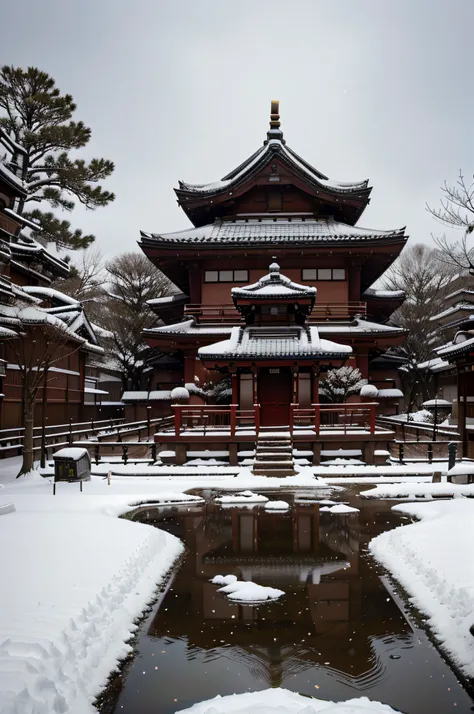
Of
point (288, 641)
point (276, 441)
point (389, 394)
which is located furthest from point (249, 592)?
point (389, 394)

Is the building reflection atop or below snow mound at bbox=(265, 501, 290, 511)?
below

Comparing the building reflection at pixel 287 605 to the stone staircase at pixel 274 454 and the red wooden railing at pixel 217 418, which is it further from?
the red wooden railing at pixel 217 418

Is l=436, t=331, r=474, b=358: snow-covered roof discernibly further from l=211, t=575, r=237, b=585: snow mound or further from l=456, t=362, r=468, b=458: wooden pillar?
l=211, t=575, r=237, b=585: snow mound

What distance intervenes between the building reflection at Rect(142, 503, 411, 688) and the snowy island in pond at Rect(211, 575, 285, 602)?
0.15 meters

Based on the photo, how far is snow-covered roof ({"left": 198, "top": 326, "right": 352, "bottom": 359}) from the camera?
71.3ft

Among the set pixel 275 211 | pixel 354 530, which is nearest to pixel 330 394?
pixel 275 211

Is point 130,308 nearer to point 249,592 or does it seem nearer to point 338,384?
point 338,384

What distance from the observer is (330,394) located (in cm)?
2705

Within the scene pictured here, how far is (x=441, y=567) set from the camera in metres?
8.05

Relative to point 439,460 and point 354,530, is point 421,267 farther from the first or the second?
point 354,530

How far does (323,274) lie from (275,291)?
9639mm

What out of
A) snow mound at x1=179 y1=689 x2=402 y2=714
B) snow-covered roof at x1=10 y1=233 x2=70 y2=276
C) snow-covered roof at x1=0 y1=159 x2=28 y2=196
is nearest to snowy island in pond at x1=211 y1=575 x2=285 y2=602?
snow mound at x1=179 y1=689 x2=402 y2=714

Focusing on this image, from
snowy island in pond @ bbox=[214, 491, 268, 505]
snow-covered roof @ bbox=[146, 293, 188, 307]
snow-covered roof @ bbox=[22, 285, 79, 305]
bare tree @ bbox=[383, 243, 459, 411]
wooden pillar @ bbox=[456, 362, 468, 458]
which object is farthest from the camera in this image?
bare tree @ bbox=[383, 243, 459, 411]

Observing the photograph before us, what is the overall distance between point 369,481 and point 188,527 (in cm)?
804
